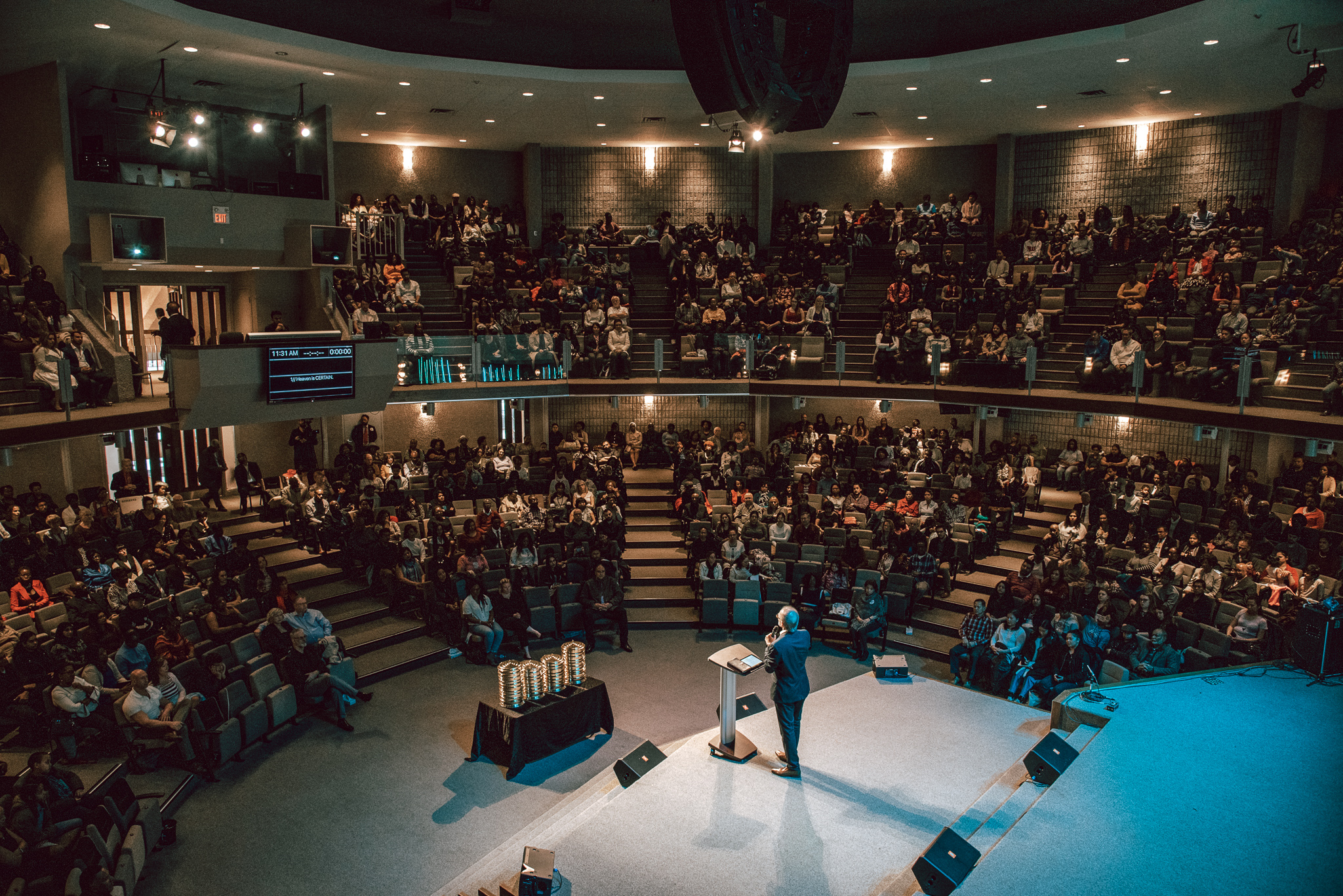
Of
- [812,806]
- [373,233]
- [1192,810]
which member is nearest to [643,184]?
[373,233]

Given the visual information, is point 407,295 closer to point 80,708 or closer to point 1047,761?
point 80,708

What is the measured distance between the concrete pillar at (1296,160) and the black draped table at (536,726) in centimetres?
1580

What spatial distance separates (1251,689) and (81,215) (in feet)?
53.3

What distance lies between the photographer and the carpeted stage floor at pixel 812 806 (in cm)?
573

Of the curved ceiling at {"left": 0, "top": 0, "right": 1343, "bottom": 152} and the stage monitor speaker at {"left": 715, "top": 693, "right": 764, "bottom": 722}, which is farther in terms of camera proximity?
the curved ceiling at {"left": 0, "top": 0, "right": 1343, "bottom": 152}

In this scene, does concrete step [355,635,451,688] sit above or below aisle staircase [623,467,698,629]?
below

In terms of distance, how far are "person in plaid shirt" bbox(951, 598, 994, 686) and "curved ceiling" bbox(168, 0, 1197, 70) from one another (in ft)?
27.3

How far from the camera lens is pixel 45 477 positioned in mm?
13758

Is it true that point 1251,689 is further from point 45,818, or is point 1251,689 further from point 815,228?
point 815,228

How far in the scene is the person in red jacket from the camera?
9867mm

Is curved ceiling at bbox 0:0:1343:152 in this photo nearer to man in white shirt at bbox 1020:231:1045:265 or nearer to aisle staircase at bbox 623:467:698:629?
man in white shirt at bbox 1020:231:1045:265

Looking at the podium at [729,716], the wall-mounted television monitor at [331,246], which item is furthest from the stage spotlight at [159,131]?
the podium at [729,716]

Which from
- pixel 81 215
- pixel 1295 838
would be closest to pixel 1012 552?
pixel 1295 838

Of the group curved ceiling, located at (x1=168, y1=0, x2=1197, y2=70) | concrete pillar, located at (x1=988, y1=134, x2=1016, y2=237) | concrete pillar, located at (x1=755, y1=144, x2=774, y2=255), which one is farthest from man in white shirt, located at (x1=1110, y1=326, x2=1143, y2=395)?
concrete pillar, located at (x1=755, y1=144, x2=774, y2=255)
